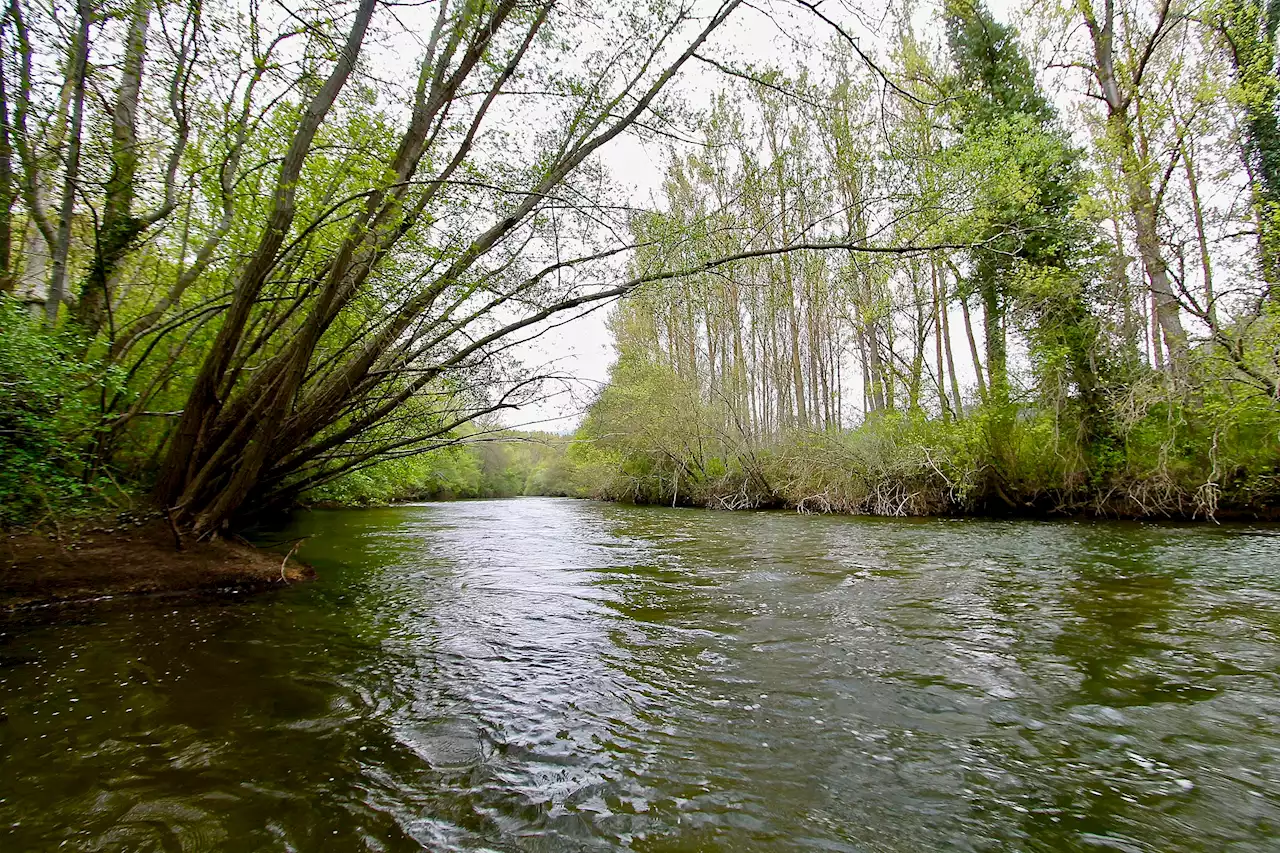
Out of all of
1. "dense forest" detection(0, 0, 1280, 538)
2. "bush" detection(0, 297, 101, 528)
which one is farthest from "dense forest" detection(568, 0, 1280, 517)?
"bush" detection(0, 297, 101, 528)

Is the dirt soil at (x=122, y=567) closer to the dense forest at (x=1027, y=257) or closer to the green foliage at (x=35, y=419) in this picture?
the green foliage at (x=35, y=419)

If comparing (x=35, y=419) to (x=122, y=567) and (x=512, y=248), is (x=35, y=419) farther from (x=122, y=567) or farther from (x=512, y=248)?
(x=512, y=248)

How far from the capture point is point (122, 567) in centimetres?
539

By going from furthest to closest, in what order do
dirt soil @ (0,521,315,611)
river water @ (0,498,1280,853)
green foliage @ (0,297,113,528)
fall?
dirt soil @ (0,521,315,611)
green foliage @ (0,297,113,528)
river water @ (0,498,1280,853)

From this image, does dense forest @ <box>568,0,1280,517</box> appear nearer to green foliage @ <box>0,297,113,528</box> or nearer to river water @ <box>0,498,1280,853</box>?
river water @ <box>0,498,1280,853</box>

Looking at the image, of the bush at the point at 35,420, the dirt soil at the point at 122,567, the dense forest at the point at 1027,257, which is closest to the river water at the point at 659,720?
the dirt soil at the point at 122,567

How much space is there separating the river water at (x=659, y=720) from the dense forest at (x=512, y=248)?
2591 millimetres

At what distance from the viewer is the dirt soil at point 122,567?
4.84 m

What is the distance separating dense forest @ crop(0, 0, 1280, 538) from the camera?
503 cm

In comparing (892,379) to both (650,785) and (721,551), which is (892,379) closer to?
(721,551)

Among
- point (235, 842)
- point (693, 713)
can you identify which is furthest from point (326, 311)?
point (693, 713)

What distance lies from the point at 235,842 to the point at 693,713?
2.02 meters

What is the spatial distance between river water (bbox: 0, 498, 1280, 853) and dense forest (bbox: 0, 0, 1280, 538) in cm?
259

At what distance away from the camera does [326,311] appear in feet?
16.3
